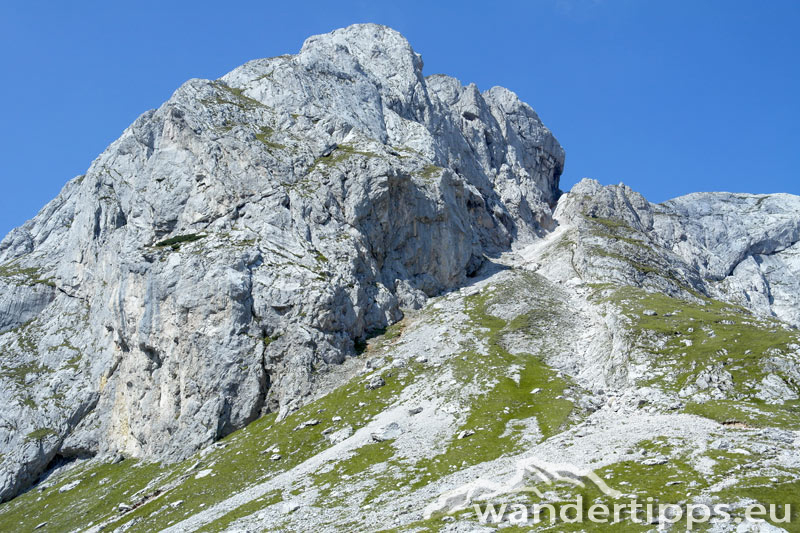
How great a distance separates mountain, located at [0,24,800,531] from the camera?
49594 mm

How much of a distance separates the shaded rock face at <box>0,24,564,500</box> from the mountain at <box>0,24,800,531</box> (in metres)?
0.47

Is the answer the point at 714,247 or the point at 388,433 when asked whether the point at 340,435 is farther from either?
the point at 714,247

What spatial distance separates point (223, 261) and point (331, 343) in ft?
68.3

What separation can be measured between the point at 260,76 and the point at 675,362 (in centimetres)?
11454

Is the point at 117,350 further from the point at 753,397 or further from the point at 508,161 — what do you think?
the point at 508,161

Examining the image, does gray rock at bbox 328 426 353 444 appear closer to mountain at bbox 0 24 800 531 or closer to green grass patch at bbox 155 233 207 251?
mountain at bbox 0 24 800 531

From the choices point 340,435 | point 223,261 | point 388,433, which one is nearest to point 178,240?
point 223,261

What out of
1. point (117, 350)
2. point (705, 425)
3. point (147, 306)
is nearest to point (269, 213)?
point (147, 306)

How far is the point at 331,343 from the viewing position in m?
85.0

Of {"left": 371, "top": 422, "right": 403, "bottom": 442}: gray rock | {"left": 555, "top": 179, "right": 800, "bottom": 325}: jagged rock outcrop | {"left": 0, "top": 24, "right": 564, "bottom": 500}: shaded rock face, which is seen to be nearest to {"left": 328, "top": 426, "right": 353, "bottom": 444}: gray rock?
{"left": 371, "top": 422, "right": 403, "bottom": 442}: gray rock

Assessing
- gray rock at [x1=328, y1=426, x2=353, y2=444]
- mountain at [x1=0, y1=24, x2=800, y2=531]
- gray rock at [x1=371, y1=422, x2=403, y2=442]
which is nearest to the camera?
mountain at [x1=0, y1=24, x2=800, y2=531]

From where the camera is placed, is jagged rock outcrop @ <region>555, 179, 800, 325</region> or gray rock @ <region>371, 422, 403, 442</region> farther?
jagged rock outcrop @ <region>555, 179, 800, 325</region>

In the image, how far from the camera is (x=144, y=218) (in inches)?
4264

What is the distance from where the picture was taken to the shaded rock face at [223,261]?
3238 inches
